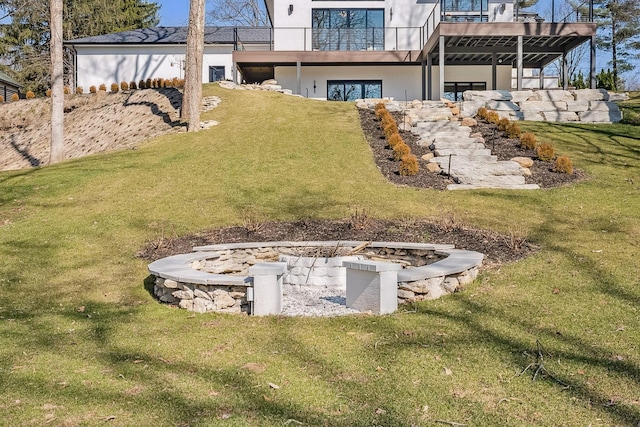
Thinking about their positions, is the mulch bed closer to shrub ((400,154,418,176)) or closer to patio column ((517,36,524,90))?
shrub ((400,154,418,176))

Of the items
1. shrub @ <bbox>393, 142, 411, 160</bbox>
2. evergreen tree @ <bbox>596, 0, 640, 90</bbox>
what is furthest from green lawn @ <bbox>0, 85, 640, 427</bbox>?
evergreen tree @ <bbox>596, 0, 640, 90</bbox>

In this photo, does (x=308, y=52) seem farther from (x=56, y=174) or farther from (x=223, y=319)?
(x=223, y=319)

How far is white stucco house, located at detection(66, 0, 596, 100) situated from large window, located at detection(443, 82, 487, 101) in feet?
0.16

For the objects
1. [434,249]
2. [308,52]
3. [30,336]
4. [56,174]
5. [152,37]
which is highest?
[152,37]

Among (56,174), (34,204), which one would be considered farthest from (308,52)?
(34,204)

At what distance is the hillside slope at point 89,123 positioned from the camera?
58.5 ft

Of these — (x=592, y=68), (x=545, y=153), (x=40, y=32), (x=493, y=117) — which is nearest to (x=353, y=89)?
(x=493, y=117)

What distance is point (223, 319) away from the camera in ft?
18.4

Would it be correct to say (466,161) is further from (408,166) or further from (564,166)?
(564,166)

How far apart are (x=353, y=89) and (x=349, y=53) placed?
2.36 metres

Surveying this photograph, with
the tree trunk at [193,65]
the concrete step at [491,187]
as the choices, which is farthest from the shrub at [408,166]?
the tree trunk at [193,65]

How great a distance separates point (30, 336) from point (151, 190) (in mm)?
7131

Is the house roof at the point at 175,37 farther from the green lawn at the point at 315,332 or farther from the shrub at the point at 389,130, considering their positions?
the green lawn at the point at 315,332

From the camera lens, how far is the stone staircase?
12344mm
